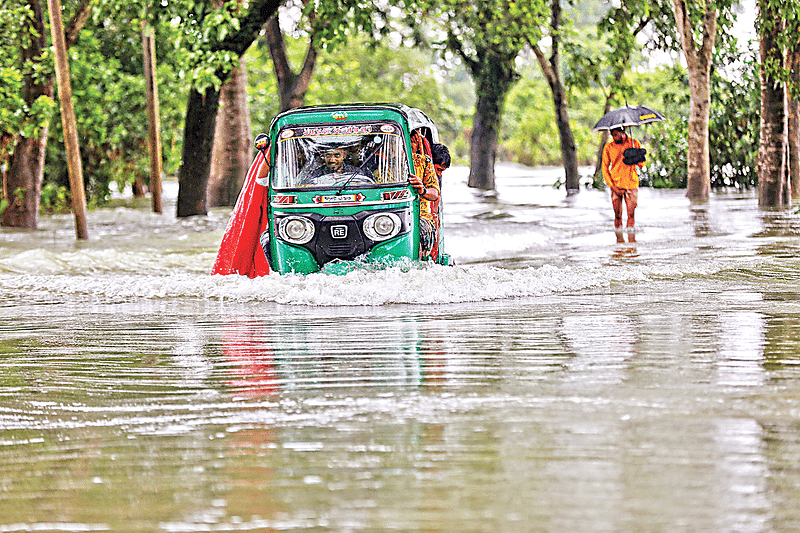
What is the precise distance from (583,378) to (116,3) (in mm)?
15837

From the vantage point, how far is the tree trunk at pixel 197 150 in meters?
19.5

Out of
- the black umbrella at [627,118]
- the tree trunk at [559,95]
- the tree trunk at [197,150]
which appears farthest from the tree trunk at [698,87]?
the tree trunk at [197,150]

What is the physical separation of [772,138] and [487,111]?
46.7 ft

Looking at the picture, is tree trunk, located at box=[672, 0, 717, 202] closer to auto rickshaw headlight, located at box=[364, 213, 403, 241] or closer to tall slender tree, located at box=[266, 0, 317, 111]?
tall slender tree, located at box=[266, 0, 317, 111]

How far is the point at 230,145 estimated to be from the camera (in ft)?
80.3

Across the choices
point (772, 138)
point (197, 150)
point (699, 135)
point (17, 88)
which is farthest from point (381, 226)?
point (699, 135)

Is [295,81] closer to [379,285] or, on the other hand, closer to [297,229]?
[297,229]

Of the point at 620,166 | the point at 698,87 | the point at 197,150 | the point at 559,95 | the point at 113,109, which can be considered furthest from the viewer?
the point at 559,95

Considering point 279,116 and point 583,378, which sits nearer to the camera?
point 583,378

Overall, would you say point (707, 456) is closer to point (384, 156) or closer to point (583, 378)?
point (583, 378)

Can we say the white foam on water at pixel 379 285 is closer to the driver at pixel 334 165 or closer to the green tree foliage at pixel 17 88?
the driver at pixel 334 165

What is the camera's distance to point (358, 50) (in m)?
51.3

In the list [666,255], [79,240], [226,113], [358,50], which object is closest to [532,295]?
[666,255]

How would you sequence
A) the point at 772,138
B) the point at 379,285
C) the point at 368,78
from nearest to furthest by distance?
1. the point at 379,285
2. the point at 772,138
3. the point at 368,78
